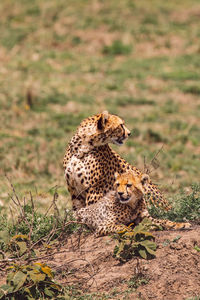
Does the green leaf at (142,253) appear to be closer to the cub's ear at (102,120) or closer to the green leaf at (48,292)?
the green leaf at (48,292)

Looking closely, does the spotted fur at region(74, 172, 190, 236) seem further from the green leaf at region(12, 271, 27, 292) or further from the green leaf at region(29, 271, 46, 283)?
the green leaf at region(12, 271, 27, 292)

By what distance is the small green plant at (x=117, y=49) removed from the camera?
706 inches

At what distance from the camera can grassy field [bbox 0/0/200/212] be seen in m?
10.2

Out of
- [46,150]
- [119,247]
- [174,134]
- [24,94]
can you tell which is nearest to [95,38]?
[24,94]

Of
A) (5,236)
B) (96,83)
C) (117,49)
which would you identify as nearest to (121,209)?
(5,236)

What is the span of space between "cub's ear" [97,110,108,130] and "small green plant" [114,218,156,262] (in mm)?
1298

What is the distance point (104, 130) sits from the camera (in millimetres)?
6211

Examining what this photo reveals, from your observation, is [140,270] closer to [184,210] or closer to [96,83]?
[184,210]

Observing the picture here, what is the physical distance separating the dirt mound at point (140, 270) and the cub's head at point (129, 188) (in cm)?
41

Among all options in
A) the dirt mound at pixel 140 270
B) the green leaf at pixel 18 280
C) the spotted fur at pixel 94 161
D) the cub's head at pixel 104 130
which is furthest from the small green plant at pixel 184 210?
the green leaf at pixel 18 280

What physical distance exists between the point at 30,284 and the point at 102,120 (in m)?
2.04

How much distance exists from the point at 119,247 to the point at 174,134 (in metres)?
7.37

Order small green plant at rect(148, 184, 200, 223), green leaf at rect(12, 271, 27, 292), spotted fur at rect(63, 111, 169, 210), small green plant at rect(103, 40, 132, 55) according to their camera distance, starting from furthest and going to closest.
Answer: small green plant at rect(103, 40, 132, 55) → spotted fur at rect(63, 111, 169, 210) → small green plant at rect(148, 184, 200, 223) → green leaf at rect(12, 271, 27, 292)

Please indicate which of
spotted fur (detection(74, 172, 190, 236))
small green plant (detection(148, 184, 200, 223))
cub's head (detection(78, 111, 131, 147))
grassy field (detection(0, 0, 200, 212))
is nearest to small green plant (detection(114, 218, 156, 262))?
spotted fur (detection(74, 172, 190, 236))
